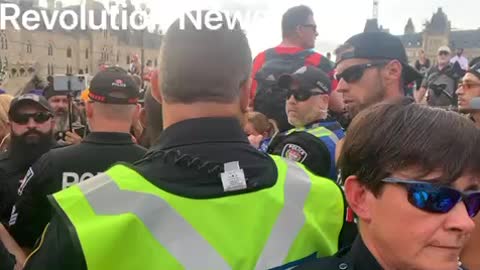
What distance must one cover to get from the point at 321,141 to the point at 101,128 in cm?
138

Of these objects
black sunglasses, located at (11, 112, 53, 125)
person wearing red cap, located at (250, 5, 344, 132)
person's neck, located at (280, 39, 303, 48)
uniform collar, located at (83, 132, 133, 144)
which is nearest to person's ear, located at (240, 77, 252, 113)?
uniform collar, located at (83, 132, 133, 144)

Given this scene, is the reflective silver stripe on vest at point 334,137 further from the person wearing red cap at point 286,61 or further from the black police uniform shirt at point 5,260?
the black police uniform shirt at point 5,260

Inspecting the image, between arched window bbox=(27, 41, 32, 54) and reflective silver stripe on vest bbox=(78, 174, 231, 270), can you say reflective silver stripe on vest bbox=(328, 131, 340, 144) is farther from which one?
arched window bbox=(27, 41, 32, 54)

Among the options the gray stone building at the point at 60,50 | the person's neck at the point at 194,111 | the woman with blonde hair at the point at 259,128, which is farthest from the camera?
the gray stone building at the point at 60,50

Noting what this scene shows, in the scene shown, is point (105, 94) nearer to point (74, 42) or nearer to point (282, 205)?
point (282, 205)

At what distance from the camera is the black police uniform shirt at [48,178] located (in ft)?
11.1

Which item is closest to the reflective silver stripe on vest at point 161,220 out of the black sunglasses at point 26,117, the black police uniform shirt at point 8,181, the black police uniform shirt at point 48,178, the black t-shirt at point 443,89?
the black police uniform shirt at point 48,178

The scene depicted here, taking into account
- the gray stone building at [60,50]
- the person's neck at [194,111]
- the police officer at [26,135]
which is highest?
the person's neck at [194,111]

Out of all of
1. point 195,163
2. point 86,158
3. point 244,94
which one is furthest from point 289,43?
point 195,163

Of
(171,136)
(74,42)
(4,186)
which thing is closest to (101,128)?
(4,186)

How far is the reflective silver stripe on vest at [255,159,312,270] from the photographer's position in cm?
181

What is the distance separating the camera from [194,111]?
1.83 meters

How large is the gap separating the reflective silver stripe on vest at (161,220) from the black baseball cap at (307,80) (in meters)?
2.62

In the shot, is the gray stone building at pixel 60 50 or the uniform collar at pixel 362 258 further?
the gray stone building at pixel 60 50
